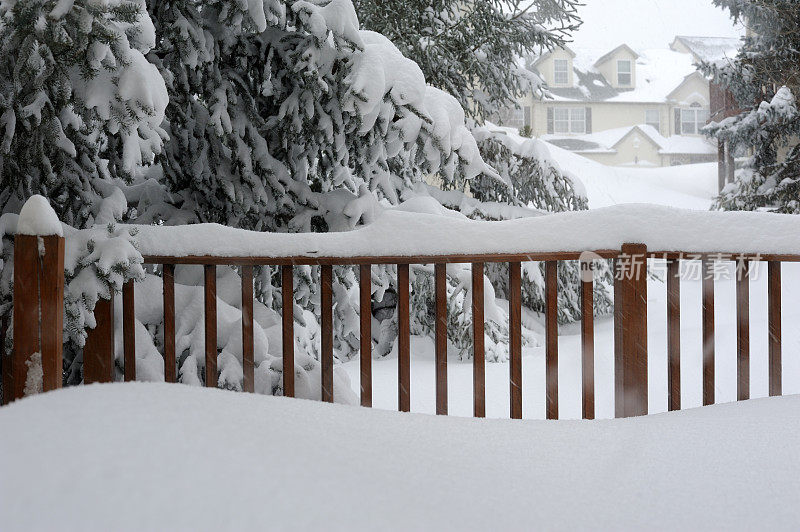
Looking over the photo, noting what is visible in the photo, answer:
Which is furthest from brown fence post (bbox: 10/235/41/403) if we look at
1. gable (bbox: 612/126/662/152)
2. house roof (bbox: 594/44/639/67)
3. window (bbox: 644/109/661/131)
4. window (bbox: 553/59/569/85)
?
house roof (bbox: 594/44/639/67)

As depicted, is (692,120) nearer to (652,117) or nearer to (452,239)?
(652,117)

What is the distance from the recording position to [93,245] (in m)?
2.13

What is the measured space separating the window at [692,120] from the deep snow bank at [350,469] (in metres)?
22.3

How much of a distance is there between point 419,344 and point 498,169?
1927mm

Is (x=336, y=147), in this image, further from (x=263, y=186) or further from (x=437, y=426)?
(x=437, y=426)

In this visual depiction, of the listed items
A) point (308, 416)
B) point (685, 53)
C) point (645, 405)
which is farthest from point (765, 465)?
point (685, 53)

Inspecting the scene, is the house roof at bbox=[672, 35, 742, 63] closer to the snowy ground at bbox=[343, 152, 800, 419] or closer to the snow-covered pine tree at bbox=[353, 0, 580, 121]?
the snowy ground at bbox=[343, 152, 800, 419]

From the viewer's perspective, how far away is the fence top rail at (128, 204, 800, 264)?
7.98ft

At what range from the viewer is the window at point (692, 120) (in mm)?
21578

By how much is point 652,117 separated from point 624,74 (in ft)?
5.63

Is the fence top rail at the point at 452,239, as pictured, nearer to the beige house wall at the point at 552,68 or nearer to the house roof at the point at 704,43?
the beige house wall at the point at 552,68

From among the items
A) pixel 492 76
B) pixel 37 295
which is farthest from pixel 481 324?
pixel 492 76

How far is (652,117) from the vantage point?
850 inches

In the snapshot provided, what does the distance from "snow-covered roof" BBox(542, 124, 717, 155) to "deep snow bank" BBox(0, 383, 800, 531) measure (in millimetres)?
20312
